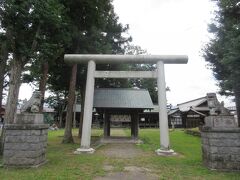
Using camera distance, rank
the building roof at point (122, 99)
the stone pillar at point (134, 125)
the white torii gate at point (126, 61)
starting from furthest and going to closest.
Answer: the stone pillar at point (134, 125) < the building roof at point (122, 99) < the white torii gate at point (126, 61)

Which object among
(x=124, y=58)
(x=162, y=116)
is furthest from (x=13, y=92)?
(x=162, y=116)

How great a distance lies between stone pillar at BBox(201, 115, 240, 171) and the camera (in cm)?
715

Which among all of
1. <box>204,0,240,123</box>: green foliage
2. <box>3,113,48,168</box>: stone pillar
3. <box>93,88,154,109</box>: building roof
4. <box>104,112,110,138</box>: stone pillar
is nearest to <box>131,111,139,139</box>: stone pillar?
<box>93,88,154,109</box>: building roof

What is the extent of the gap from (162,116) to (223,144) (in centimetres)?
410

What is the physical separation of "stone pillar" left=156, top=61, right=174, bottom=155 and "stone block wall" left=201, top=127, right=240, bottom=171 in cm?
333

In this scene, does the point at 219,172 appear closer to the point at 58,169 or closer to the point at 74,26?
the point at 58,169

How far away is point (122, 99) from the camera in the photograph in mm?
17766

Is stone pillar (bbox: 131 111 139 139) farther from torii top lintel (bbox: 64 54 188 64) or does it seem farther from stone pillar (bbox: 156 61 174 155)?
torii top lintel (bbox: 64 54 188 64)

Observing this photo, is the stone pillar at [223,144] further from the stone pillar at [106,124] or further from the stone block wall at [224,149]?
the stone pillar at [106,124]

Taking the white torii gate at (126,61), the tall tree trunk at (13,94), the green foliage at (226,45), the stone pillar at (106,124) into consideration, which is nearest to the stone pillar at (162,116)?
the white torii gate at (126,61)

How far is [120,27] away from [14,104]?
45.5 ft

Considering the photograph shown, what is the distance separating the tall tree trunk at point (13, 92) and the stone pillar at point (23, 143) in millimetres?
1944

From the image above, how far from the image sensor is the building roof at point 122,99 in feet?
55.4

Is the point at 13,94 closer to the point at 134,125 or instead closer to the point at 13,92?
the point at 13,92
